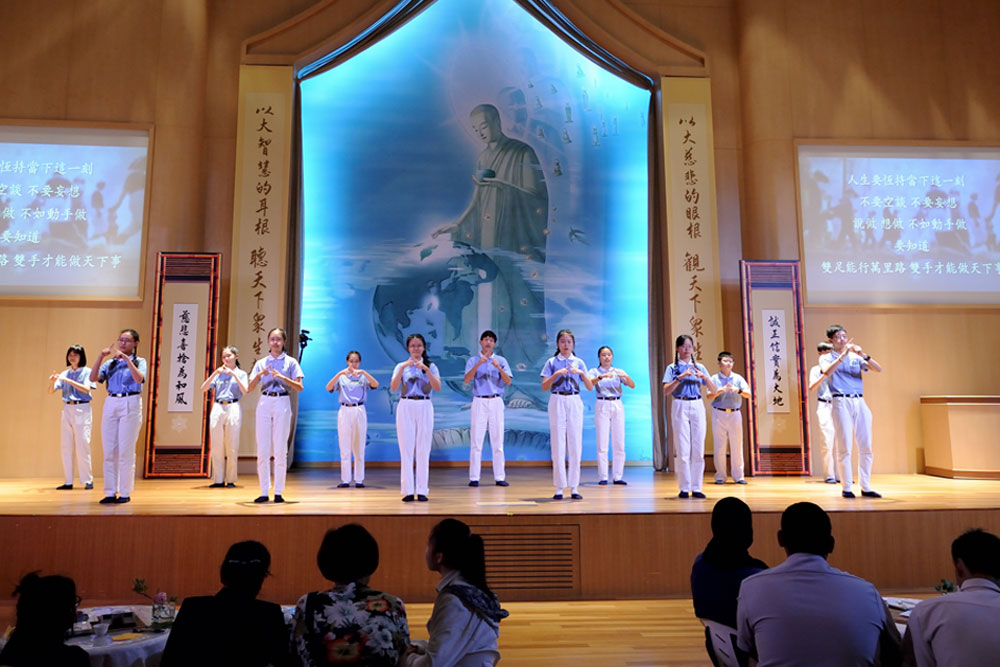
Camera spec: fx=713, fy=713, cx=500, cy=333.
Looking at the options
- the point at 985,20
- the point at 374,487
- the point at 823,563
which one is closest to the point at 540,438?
the point at 374,487

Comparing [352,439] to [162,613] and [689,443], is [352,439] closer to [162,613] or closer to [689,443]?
[689,443]

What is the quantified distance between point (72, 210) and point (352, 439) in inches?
161

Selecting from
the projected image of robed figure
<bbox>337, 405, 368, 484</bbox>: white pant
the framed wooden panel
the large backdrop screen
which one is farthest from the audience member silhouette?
the projected image of robed figure

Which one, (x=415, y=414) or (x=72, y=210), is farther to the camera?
(x=72, y=210)

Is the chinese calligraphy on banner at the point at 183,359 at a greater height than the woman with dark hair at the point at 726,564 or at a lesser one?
greater

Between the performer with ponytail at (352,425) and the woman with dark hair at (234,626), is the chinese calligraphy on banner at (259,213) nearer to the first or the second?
the performer with ponytail at (352,425)

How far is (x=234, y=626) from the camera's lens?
1.82m

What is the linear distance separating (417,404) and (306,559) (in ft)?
5.47

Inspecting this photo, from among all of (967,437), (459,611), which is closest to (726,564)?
(459,611)

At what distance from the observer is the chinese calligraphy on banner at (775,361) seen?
24.9ft

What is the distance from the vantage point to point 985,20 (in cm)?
872

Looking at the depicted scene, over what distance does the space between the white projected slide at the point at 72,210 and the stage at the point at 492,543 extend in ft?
11.8

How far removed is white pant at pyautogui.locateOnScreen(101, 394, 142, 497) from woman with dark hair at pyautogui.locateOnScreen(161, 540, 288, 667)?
161 inches

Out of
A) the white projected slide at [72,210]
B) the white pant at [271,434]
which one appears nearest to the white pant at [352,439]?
the white pant at [271,434]
